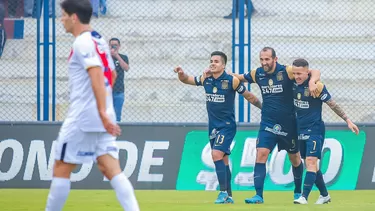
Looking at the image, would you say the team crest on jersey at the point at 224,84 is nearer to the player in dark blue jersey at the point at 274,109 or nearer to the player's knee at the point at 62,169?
the player in dark blue jersey at the point at 274,109

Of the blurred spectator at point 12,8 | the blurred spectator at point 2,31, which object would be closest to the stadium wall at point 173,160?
the blurred spectator at point 2,31

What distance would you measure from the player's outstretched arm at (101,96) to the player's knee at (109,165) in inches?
13.5

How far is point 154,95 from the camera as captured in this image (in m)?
18.2

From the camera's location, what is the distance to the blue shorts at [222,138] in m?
12.8

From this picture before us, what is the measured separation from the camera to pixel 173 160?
15734 millimetres

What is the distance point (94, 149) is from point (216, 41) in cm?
1156

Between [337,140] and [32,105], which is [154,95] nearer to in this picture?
[32,105]

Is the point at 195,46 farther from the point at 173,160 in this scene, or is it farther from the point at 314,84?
the point at 314,84

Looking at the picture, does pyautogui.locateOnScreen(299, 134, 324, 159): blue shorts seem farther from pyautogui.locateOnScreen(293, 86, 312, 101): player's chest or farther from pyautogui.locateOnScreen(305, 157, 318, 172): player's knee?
pyautogui.locateOnScreen(293, 86, 312, 101): player's chest

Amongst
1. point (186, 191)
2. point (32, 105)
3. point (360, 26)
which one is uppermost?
point (360, 26)

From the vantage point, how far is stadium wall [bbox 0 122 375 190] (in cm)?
1569

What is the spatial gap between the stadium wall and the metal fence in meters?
1.67

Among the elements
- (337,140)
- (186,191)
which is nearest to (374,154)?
(337,140)

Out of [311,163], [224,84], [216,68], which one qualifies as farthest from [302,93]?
[216,68]
